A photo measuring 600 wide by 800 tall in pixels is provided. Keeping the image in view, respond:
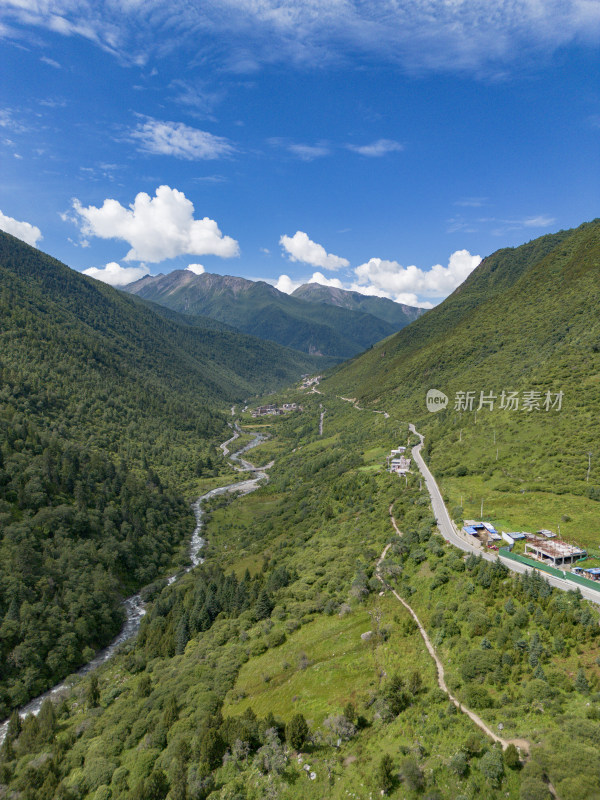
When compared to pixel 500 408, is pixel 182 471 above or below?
below

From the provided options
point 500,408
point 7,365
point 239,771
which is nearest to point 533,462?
point 500,408

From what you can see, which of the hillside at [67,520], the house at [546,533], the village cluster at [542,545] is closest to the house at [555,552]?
the village cluster at [542,545]

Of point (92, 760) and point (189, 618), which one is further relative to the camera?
point (189, 618)

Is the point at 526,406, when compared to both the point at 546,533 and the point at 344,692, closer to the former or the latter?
the point at 546,533

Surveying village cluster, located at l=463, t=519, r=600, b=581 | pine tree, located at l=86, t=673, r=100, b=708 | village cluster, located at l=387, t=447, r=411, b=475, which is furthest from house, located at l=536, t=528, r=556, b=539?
pine tree, located at l=86, t=673, r=100, b=708

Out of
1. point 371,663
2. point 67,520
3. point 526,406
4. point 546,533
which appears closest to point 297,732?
point 371,663

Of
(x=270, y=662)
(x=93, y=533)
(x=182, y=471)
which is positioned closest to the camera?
(x=270, y=662)

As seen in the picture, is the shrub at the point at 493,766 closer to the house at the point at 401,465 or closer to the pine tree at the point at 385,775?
the pine tree at the point at 385,775

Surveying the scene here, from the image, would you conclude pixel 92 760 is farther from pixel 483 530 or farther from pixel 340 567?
pixel 483 530

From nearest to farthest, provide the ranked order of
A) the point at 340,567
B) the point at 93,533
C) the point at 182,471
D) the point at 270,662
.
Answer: the point at 270,662, the point at 340,567, the point at 93,533, the point at 182,471
